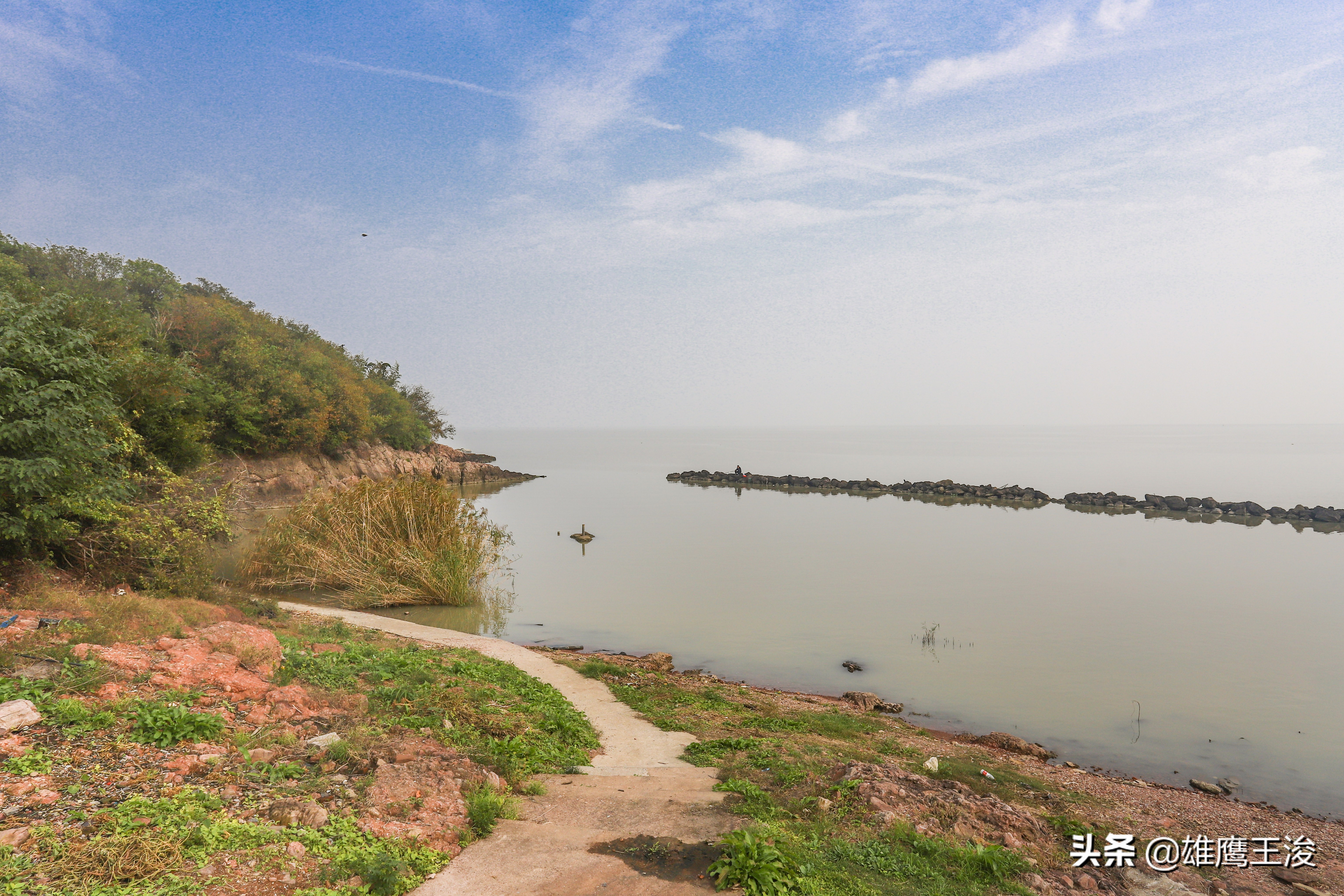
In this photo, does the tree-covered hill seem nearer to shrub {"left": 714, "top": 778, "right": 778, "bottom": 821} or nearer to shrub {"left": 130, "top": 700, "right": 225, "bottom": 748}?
shrub {"left": 130, "top": 700, "right": 225, "bottom": 748}

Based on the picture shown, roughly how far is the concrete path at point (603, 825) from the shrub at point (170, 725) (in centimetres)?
289

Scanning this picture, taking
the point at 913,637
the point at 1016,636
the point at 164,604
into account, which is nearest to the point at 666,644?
the point at 913,637

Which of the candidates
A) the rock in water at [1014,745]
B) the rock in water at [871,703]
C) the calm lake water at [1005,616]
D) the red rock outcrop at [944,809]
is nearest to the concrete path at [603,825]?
the red rock outcrop at [944,809]

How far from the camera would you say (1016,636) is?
59.2 feet

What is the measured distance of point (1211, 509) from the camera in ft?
154

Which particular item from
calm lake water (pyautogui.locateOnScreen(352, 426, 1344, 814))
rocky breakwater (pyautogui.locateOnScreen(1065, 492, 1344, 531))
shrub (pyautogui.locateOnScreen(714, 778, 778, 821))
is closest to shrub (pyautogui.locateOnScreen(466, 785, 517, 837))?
shrub (pyautogui.locateOnScreen(714, 778, 778, 821))

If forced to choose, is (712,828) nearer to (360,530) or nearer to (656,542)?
(360,530)

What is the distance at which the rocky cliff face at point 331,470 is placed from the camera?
41219mm

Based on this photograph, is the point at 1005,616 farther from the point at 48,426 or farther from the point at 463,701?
the point at 48,426

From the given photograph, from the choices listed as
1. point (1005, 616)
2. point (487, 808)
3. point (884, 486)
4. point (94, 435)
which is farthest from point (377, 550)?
point (884, 486)

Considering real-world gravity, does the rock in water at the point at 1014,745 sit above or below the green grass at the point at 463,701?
below

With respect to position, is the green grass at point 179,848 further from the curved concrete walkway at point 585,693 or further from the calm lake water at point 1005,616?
the calm lake water at point 1005,616

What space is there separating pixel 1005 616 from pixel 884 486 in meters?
44.6

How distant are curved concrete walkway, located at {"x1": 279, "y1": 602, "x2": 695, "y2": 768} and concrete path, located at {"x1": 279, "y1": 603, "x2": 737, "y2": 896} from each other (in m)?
0.03
